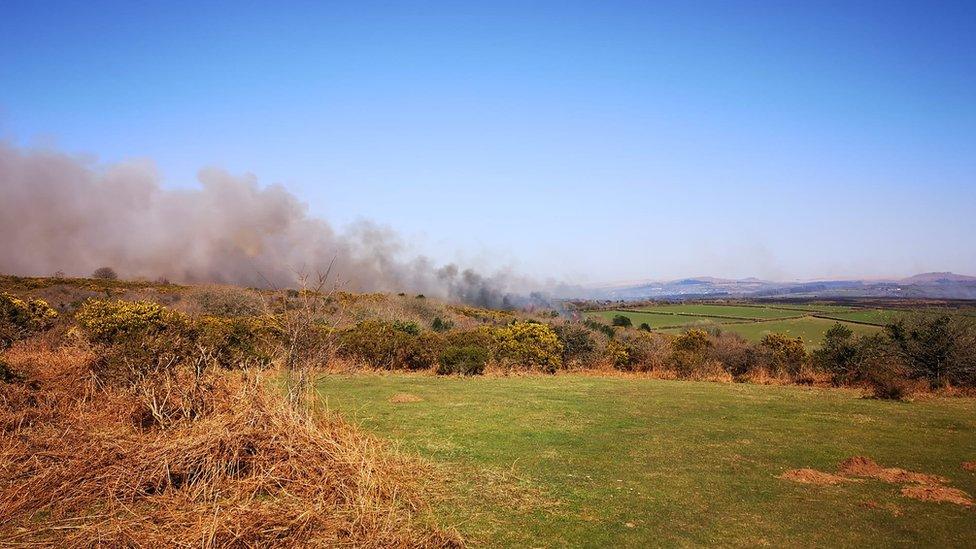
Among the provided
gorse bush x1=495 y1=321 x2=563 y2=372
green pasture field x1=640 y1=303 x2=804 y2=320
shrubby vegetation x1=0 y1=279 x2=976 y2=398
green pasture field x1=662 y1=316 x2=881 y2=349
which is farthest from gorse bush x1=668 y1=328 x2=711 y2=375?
green pasture field x1=640 y1=303 x2=804 y2=320

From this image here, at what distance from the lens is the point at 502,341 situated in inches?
1041

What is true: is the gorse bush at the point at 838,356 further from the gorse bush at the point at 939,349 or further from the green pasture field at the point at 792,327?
the green pasture field at the point at 792,327

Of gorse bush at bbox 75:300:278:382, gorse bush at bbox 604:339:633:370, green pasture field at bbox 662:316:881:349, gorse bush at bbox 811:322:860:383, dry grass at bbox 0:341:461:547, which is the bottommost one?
green pasture field at bbox 662:316:881:349

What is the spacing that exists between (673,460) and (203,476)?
7.34 metres

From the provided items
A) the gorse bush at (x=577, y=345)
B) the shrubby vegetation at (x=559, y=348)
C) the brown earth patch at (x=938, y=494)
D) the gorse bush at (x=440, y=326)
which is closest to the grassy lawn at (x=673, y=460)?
the brown earth patch at (x=938, y=494)

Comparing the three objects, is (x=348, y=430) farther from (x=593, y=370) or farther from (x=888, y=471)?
(x=593, y=370)

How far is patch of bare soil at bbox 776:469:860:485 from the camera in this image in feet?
26.9

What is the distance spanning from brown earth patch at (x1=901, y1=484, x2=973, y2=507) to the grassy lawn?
18 centimetres

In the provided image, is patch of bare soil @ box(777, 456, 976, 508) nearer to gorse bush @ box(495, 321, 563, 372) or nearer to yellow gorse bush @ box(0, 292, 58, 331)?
gorse bush @ box(495, 321, 563, 372)

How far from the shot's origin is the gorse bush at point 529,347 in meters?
25.8

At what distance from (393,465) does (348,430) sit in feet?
3.32

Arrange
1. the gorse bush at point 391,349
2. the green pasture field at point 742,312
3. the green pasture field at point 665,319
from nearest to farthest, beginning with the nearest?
the gorse bush at point 391,349 < the green pasture field at point 665,319 < the green pasture field at point 742,312

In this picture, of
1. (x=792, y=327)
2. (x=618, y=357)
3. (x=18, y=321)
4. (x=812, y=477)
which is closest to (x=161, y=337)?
(x=18, y=321)

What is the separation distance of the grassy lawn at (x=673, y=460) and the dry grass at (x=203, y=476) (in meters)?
1.21
